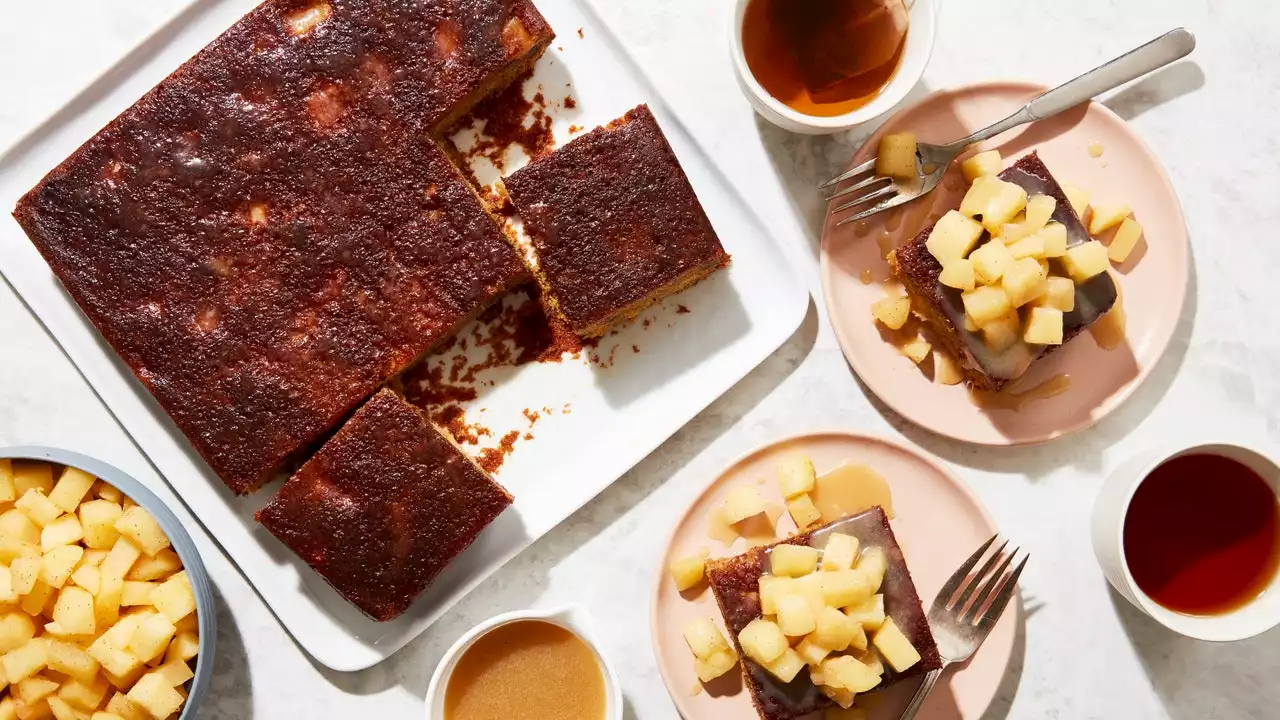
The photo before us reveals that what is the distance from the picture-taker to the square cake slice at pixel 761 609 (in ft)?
7.39

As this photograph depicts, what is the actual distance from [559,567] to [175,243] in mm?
1350

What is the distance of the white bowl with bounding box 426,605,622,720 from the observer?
2.26m

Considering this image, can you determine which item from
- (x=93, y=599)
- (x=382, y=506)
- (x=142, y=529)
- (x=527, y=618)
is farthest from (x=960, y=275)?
(x=93, y=599)

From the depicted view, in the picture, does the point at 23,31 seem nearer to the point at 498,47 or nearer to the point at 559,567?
the point at 498,47

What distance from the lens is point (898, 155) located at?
2.41m

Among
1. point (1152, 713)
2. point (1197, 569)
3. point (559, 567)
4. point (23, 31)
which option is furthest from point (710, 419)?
point (23, 31)

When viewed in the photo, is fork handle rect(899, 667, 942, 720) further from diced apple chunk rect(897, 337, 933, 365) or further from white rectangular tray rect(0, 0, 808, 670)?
white rectangular tray rect(0, 0, 808, 670)

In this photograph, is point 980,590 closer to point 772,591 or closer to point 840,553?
point 840,553

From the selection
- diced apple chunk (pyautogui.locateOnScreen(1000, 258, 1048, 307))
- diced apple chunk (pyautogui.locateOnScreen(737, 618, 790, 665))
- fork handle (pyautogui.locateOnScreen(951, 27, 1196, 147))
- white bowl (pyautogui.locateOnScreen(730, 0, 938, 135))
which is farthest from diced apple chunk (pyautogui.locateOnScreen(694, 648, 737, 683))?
fork handle (pyautogui.locateOnScreen(951, 27, 1196, 147))

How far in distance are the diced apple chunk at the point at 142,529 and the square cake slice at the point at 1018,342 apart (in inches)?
82.7

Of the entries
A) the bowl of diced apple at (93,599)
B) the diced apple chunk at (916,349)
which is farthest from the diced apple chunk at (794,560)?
the bowl of diced apple at (93,599)

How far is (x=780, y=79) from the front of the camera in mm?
2391

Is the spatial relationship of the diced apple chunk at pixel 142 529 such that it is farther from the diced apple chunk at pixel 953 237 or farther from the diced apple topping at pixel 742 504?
the diced apple chunk at pixel 953 237

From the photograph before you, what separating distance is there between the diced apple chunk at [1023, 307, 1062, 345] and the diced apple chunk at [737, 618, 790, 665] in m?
1.00
